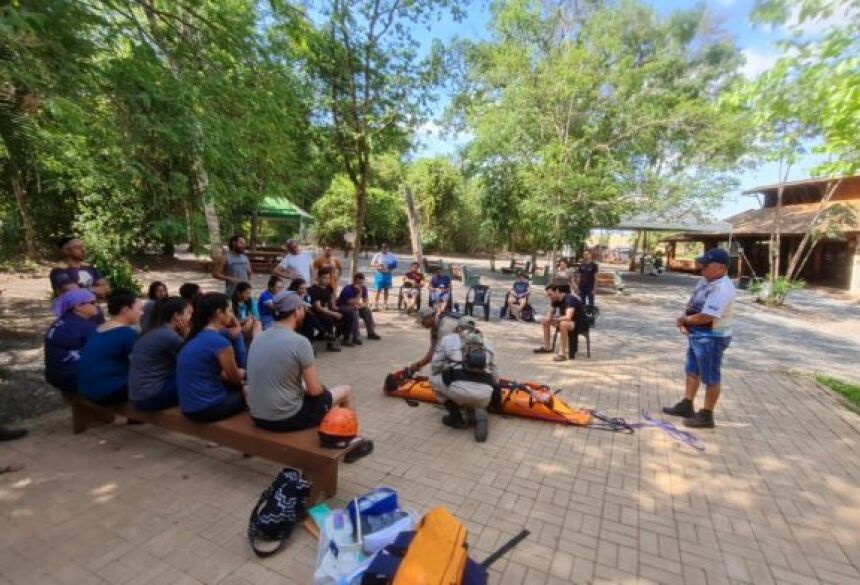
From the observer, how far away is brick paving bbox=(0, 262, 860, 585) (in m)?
2.57

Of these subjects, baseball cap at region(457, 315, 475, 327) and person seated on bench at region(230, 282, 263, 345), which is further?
person seated on bench at region(230, 282, 263, 345)

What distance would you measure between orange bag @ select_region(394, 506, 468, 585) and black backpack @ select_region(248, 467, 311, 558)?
91 centimetres

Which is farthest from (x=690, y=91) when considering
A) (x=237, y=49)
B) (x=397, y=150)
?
(x=237, y=49)

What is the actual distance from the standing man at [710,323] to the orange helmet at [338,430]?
355cm

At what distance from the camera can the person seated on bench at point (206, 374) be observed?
3262 mm

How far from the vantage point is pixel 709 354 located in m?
4.49

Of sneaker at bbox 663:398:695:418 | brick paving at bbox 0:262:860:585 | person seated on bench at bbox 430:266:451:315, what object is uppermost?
person seated on bench at bbox 430:266:451:315

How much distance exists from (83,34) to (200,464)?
3394 millimetres

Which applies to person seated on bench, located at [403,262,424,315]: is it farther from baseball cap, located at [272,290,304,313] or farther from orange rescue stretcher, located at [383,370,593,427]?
baseball cap, located at [272,290,304,313]

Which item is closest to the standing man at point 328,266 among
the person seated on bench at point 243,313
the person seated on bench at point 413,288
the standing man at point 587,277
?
the person seated on bench at point 243,313

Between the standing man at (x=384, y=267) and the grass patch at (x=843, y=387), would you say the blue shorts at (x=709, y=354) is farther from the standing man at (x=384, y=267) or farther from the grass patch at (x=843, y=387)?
the standing man at (x=384, y=267)

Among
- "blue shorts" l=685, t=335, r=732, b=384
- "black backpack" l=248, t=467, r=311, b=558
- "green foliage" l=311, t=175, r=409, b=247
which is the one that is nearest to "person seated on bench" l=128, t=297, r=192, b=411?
"black backpack" l=248, t=467, r=311, b=558

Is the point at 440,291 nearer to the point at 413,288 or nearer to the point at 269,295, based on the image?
the point at 413,288

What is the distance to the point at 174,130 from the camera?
3660 millimetres
